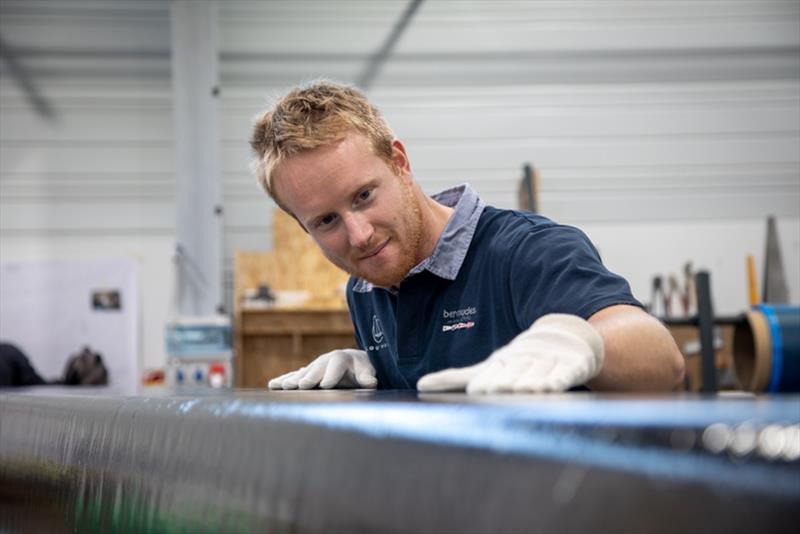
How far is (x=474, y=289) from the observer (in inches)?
74.6

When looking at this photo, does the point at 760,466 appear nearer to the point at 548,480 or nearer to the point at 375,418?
the point at 548,480

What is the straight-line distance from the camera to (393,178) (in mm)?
1947

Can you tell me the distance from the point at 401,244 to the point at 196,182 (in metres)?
4.95

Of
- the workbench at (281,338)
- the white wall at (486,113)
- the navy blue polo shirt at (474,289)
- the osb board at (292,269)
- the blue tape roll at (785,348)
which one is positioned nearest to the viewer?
the navy blue polo shirt at (474,289)

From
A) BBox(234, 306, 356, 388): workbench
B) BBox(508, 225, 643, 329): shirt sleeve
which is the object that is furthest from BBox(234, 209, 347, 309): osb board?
BBox(508, 225, 643, 329): shirt sleeve

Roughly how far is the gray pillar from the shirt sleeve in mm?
5096

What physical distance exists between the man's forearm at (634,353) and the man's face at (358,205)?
1.89ft

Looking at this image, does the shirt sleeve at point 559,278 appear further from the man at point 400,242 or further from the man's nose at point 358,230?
the man's nose at point 358,230

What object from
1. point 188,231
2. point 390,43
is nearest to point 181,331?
point 188,231

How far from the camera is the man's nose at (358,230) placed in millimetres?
1894

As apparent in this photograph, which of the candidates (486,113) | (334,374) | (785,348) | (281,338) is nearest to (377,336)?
(334,374)

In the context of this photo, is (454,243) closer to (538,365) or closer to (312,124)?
(312,124)

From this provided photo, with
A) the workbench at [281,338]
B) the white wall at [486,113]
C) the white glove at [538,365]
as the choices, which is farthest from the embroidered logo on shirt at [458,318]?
the white wall at [486,113]

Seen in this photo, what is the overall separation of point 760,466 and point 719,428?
0.07 ft
